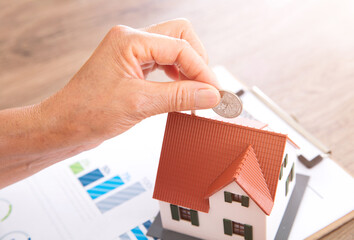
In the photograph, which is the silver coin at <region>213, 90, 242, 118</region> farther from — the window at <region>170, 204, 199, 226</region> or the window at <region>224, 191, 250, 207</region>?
the window at <region>170, 204, 199, 226</region>

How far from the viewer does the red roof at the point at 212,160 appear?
1731 millimetres

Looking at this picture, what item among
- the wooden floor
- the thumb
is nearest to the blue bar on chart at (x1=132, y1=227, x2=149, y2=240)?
the thumb

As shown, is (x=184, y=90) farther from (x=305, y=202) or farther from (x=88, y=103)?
(x=305, y=202)

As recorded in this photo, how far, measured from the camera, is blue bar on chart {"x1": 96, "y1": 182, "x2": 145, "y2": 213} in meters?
2.18

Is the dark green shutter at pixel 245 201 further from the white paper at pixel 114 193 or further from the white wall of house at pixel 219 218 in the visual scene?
the white paper at pixel 114 193

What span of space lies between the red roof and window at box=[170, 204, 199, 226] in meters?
0.08

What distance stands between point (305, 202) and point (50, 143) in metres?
1.18

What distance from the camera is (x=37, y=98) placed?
2.86 metres

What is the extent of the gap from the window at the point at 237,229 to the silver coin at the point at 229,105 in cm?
45

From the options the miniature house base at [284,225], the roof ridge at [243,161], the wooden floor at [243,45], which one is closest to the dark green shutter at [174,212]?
A: the miniature house base at [284,225]

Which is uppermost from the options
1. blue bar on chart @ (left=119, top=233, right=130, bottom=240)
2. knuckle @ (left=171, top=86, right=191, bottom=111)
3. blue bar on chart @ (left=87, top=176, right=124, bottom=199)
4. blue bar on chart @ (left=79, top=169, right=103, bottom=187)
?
knuckle @ (left=171, top=86, right=191, bottom=111)

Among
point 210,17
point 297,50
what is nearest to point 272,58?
point 297,50

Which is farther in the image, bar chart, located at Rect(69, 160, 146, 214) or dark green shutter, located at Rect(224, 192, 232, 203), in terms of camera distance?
bar chart, located at Rect(69, 160, 146, 214)

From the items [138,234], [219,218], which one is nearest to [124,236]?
[138,234]
